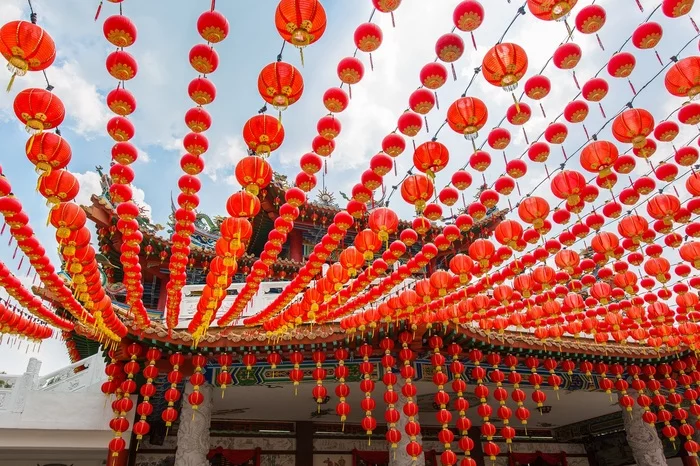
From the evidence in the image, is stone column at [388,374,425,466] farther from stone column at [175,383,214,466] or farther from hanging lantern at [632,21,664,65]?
hanging lantern at [632,21,664,65]

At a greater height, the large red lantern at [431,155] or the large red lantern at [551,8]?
the large red lantern at [551,8]

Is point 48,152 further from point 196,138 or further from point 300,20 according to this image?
point 300,20

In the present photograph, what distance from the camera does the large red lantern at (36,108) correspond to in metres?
3.59

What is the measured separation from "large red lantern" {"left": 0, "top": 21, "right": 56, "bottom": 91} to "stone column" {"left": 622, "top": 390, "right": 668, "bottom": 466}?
1160cm

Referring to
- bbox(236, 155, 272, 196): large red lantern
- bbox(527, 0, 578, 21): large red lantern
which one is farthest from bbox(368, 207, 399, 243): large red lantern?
bbox(527, 0, 578, 21): large red lantern

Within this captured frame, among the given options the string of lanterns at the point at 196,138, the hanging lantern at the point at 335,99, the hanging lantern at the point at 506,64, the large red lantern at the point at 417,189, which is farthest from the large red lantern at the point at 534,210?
the string of lanterns at the point at 196,138

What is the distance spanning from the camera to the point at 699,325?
9.20 meters

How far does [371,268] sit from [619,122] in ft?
12.6

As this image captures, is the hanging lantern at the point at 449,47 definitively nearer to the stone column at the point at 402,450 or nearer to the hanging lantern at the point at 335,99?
the hanging lantern at the point at 335,99

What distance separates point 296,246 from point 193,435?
7.11m

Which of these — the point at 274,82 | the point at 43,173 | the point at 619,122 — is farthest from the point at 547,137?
the point at 43,173

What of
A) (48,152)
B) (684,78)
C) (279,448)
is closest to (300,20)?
(48,152)

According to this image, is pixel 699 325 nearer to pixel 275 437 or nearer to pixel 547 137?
pixel 547 137

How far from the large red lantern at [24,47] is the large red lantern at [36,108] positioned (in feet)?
1.08
